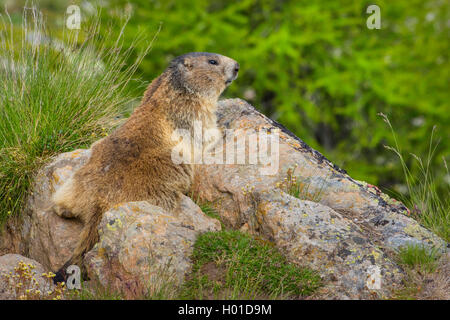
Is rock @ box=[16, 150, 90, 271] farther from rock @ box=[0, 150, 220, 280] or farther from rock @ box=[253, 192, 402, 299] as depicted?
rock @ box=[253, 192, 402, 299]

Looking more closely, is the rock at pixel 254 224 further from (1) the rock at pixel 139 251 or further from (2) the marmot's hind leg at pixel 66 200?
(2) the marmot's hind leg at pixel 66 200

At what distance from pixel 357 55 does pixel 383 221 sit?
651 inches

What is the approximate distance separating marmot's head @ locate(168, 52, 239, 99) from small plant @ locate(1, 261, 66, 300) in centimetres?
293

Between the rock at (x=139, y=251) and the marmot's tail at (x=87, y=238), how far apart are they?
0.27 m

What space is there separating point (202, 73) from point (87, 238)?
2.75m

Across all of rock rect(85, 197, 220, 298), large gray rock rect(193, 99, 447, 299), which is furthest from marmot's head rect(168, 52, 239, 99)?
rock rect(85, 197, 220, 298)

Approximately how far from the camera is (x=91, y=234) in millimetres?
6070

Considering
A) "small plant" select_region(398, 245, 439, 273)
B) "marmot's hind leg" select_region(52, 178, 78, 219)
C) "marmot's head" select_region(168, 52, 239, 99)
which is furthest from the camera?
"marmot's head" select_region(168, 52, 239, 99)

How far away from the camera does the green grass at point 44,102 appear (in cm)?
732

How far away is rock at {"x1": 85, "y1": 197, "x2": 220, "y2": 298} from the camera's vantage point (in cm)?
538

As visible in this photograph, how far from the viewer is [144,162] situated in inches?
248

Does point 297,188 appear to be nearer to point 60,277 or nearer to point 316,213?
point 316,213
